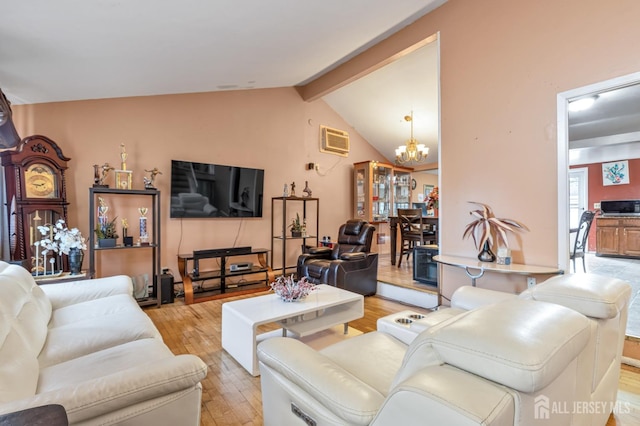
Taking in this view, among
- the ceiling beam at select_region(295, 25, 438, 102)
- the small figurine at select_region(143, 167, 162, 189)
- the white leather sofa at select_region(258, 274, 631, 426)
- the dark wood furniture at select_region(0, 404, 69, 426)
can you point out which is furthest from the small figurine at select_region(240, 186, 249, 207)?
the dark wood furniture at select_region(0, 404, 69, 426)

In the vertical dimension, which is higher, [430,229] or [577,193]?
[577,193]

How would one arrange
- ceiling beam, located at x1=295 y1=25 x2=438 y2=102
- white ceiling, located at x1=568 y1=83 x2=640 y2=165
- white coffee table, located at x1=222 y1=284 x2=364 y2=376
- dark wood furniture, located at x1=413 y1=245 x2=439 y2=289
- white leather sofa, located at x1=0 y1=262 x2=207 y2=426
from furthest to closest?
dark wood furniture, located at x1=413 y1=245 x2=439 y2=289, ceiling beam, located at x1=295 y1=25 x2=438 y2=102, white ceiling, located at x1=568 y1=83 x2=640 y2=165, white coffee table, located at x1=222 y1=284 x2=364 y2=376, white leather sofa, located at x1=0 y1=262 x2=207 y2=426

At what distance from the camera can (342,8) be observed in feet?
9.32

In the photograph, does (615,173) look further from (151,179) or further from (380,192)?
(151,179)

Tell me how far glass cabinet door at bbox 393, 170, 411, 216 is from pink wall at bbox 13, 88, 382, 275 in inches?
42.7

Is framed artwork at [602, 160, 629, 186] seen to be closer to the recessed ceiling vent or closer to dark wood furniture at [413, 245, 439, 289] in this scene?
dark wood furniture at [413, 245, 439, 289]

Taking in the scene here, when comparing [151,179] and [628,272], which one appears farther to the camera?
[151,179]

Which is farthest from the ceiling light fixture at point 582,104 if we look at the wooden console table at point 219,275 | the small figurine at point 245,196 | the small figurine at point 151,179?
the small figurine at point 151,179

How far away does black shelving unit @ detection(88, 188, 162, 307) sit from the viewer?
3.24 m

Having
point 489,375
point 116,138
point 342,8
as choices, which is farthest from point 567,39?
point 116,138

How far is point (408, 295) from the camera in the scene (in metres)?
3.79

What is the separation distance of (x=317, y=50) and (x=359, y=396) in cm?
374

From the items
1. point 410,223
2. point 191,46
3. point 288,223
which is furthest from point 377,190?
point 191,46

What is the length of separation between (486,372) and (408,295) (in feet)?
10.8
